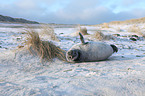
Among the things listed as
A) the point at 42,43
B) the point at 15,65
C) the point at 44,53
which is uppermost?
the point at 42,43

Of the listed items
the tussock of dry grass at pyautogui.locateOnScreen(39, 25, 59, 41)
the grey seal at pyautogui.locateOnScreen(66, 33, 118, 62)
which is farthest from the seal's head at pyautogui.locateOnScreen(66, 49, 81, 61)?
the tussock of dry grass at pyautogui.locateOnScreen(39, 25, 59, 41)

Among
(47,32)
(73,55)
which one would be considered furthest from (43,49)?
(47,32)

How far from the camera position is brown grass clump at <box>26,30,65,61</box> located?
3701mm

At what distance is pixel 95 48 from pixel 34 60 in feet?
5.29

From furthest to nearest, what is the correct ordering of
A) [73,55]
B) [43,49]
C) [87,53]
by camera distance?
1. [43,49]
2. [87,53]
3. [73,55]

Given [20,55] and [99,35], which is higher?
[99,35]

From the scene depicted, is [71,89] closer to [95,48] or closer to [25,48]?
[95,48]

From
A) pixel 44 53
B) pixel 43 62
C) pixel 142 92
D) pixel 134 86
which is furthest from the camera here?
pixel 44 53

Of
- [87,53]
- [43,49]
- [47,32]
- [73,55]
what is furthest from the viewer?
[47,32]

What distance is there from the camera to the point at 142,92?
1.65 metres

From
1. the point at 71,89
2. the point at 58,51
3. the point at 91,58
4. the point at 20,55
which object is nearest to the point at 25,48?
the point at 20,55

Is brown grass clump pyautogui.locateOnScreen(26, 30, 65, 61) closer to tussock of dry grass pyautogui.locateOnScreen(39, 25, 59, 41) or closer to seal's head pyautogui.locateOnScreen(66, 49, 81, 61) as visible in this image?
seal's head pyautogui.locateOnScreen(66, 49, 81, 61)

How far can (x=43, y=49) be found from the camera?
150 inches

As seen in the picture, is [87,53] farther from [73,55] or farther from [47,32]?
[47,32]
